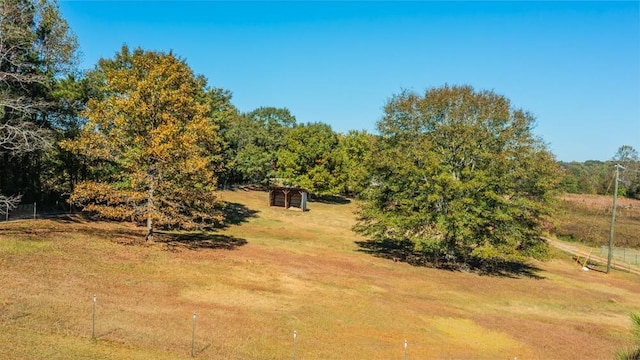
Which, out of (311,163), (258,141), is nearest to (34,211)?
(311,163)

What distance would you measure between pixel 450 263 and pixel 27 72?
133ft

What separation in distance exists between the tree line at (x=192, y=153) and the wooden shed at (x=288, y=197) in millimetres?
31636

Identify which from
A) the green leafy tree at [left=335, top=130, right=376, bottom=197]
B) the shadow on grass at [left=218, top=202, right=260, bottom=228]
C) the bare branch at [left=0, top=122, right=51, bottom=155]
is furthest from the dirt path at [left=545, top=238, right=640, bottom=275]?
the bare branch at [left=0, top=122, right=51, bottom=155]

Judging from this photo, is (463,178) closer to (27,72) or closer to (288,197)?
(27,72)

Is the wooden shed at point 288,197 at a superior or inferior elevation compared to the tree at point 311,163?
inferior

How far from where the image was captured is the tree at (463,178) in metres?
37.7

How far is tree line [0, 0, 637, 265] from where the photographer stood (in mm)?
34125

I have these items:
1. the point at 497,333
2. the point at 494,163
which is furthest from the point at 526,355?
the point at 494,163

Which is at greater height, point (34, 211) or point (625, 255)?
point (34, 211)

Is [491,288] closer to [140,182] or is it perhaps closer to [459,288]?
[459,288]

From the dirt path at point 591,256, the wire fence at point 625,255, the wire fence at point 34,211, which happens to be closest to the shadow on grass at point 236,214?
the wire fence at point 34,211

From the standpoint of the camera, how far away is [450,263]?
42.7m

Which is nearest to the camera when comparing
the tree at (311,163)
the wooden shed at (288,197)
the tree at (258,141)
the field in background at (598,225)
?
the field in background at (598,225)

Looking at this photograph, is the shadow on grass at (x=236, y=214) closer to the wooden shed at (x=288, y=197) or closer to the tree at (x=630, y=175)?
the wooden shed at (x=288, y=197)
